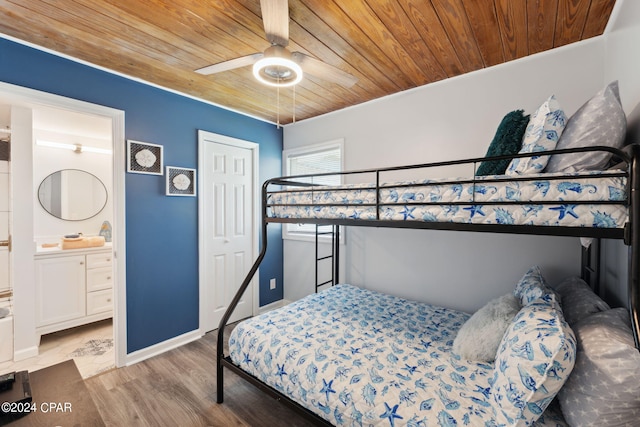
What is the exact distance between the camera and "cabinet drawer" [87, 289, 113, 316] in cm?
309

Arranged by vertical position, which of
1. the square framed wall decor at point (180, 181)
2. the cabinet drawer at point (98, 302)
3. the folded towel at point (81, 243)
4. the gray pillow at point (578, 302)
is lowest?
the cabinet drawer at point (98, 302)

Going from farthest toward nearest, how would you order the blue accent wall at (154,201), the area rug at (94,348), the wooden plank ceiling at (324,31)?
1. the area rug at (94,348)
2. the blue accent wall at (154,201)
3. the wooden plank ceiling at (324,31)

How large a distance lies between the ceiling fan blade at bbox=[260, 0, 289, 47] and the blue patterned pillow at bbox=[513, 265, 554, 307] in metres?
1.87

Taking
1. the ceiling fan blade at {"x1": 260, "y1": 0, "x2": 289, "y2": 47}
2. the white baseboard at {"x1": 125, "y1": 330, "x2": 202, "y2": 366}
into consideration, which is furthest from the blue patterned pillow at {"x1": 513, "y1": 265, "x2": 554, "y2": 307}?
the white baseboard at {"x1": 125, "y1": 330, "x2": 202, "y2": 366}

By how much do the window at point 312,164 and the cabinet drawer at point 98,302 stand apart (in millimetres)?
2191

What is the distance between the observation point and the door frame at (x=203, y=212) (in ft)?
9.40

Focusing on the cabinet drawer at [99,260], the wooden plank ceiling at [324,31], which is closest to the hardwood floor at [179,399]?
the cabinet drawer at [99,260]

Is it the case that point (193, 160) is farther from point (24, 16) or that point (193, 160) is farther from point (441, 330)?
point (441, 330)

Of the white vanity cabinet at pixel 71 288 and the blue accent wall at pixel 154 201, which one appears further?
the white vanity cabinet at pixel 71 288

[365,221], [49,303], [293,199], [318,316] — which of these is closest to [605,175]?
[365,221]

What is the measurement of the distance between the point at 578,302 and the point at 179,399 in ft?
8.42

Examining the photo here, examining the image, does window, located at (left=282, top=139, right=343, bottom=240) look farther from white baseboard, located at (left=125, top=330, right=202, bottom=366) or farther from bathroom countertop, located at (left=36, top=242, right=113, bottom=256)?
bathroom countertop, located at (left=36, top=242, right=113, bottom=256)

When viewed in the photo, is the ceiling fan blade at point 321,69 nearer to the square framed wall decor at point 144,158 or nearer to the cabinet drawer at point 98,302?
the square framed wall decor at point 144,158

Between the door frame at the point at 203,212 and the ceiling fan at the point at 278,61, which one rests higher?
the ceiling fan at the point at 278,61
